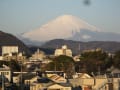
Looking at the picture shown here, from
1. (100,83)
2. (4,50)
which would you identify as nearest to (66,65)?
(100,83)

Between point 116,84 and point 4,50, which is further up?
point 4,50

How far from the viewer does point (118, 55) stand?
8425 cm

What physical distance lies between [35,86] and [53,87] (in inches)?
60.6

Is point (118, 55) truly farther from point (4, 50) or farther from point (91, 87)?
point (4, 50)

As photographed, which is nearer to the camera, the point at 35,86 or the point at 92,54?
the point at 35,86

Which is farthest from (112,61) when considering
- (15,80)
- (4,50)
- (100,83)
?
(4,50)

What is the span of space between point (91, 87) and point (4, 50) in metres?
143

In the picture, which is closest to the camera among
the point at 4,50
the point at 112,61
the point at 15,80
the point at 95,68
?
the point at 15,80

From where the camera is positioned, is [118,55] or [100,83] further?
[118,55]

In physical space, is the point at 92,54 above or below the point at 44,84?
above

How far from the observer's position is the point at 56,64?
76.9m

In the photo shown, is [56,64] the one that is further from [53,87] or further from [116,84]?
[53,87]

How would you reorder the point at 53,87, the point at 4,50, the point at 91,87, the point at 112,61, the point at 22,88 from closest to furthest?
the point at 53,87
the point at 22,88
the point at 91,87
the point at 112,61
the point at 4,50

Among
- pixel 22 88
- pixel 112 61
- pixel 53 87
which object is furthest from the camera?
pixel 112 61
